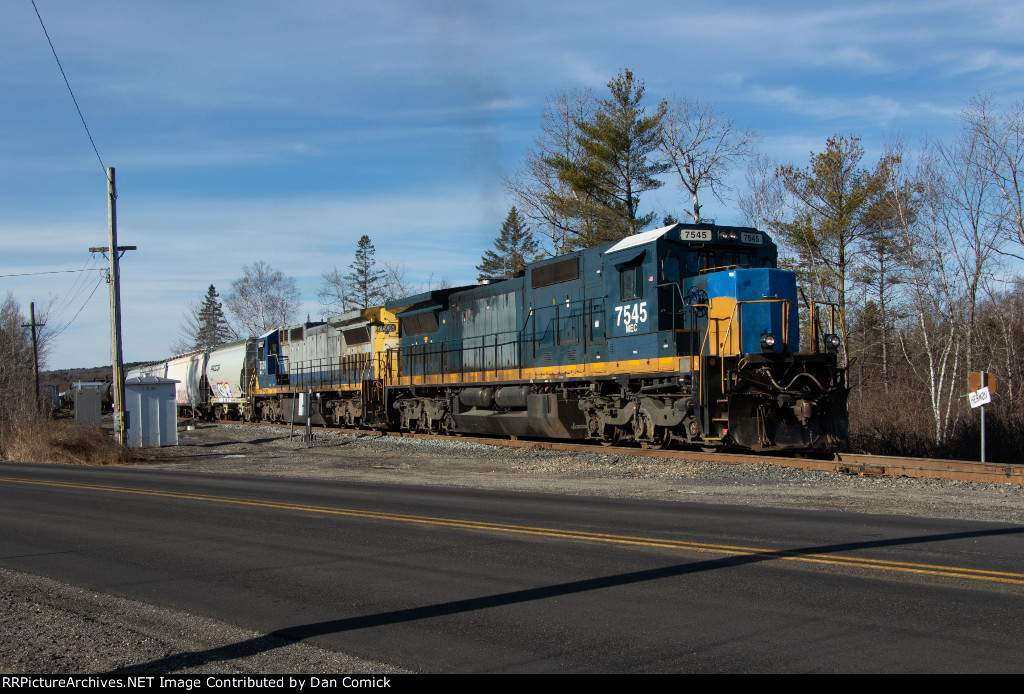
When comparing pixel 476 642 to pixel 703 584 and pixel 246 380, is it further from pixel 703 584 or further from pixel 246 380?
pixel 246 380

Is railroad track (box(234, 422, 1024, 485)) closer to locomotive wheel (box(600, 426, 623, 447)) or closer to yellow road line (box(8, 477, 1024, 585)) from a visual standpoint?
locomotive wheel (box(600, 426, 623, 447))

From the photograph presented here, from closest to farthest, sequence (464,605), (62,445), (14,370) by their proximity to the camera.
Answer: (464,605), (62,445), (14,370)

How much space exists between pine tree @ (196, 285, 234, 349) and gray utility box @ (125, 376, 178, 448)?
75439 millimetres

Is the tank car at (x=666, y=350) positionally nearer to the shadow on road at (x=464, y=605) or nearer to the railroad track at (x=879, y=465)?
the railroad track at (x=879, y=465)

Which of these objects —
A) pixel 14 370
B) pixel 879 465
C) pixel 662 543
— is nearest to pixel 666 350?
pixel 879 465

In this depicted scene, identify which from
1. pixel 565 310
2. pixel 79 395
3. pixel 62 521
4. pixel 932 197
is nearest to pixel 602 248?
pixel 565 310

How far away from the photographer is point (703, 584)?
6.42 m

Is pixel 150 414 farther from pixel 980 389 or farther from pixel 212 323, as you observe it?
pixel 212 323

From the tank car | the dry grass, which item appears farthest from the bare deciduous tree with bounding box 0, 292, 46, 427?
the tank car

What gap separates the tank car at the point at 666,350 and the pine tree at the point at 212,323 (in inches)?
3404

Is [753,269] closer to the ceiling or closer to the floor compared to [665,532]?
closer to the ceiling

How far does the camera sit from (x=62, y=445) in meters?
24.1

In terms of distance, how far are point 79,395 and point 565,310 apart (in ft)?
99.9

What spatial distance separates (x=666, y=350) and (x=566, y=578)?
1006 cm
